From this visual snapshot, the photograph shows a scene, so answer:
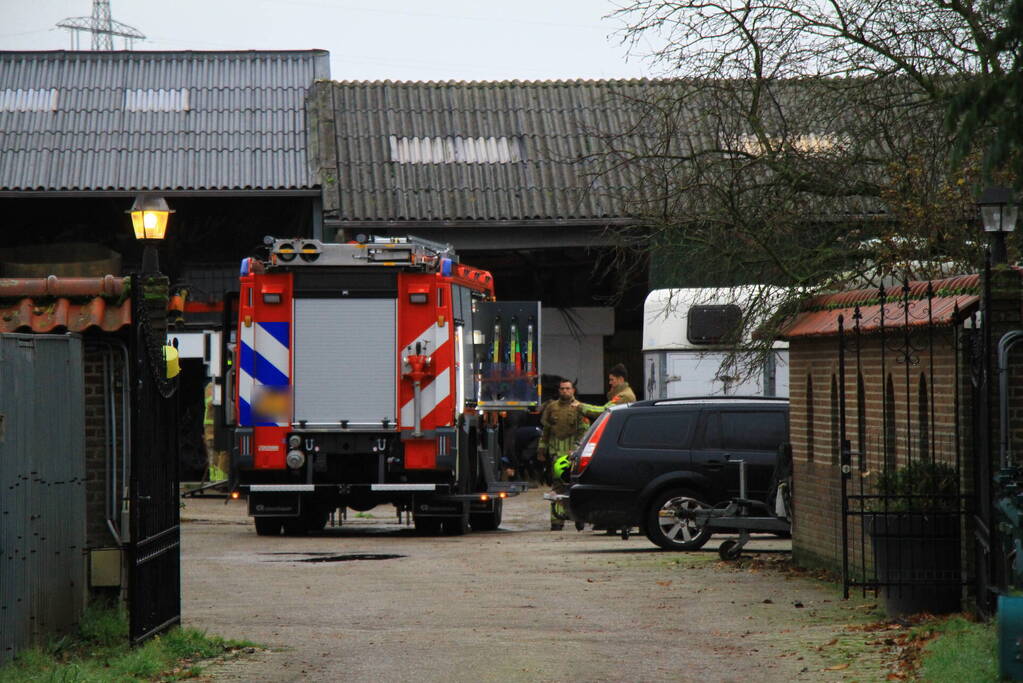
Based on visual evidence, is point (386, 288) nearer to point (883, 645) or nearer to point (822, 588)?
point (822, 588)

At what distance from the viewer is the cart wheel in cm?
1658

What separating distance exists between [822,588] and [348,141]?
67.4 ft

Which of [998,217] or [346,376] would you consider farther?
[346,376]

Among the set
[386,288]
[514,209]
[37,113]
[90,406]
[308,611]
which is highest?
[37,113]

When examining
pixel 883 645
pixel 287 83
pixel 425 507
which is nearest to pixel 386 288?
pixel 425 507

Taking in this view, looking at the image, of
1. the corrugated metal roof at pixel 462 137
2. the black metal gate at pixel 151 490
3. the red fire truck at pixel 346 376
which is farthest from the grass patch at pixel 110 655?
the corrugated metal roof at pixel 462 137

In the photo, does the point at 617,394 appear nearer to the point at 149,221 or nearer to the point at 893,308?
the point at 149,221

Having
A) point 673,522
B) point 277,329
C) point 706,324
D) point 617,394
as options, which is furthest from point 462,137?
point 673,522

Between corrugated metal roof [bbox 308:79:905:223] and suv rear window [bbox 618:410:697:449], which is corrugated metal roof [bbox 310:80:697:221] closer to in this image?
corrugated metal roof [bbox 308:79:905:223]

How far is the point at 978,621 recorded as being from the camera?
1070cm

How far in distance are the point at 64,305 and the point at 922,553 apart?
5.66 meters

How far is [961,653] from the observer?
9.25 metres

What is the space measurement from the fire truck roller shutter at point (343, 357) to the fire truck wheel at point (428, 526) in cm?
190

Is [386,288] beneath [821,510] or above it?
above
